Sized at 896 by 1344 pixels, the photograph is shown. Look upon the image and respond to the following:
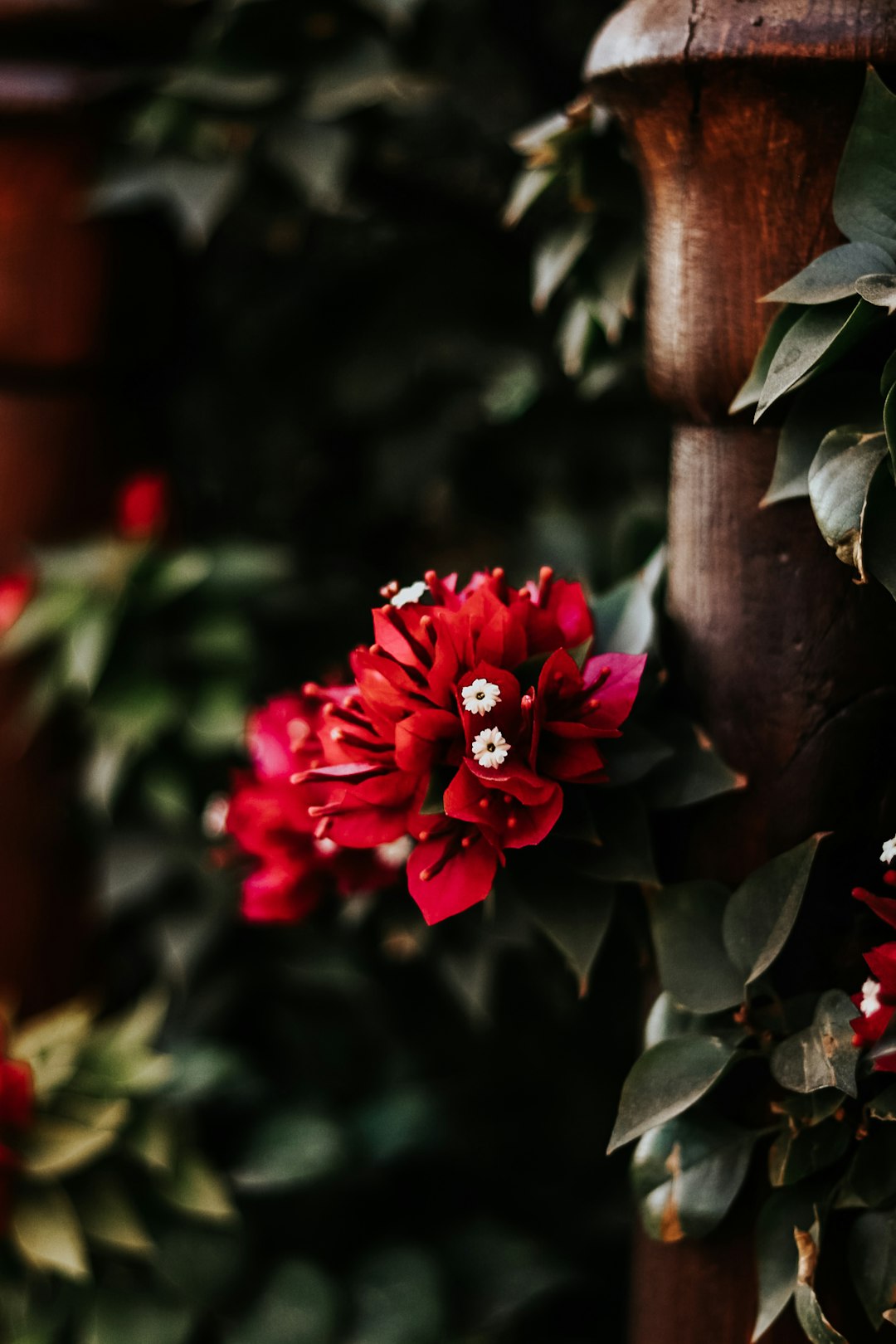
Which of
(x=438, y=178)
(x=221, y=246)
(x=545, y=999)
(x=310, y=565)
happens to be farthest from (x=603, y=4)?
(x=545, y=999)

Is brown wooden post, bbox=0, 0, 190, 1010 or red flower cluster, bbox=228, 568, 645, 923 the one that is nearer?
red flower cluster, bbox=228, 568, 645, 923

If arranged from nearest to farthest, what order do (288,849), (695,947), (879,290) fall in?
1. (879,290)
2. (695,947)
3. (288,849)

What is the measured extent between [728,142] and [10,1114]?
0.85 m

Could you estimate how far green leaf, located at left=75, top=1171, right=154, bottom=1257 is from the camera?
38.3 inches

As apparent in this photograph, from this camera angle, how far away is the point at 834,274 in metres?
0.56

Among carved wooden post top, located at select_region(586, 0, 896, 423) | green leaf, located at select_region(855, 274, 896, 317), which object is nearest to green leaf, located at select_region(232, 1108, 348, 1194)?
carved wooden post top, located at select_region(586, 0, 896, 423)

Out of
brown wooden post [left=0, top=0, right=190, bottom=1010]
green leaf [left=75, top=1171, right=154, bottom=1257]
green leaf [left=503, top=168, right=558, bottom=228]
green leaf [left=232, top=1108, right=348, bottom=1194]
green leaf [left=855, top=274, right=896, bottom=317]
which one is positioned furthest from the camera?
brown wooden post [left=0, top=0, right=190, bottom=1010]

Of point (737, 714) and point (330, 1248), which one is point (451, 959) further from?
point (737, 714)

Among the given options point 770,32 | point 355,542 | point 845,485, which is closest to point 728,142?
point 770,32

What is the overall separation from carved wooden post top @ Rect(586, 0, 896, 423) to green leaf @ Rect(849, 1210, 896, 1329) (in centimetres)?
41

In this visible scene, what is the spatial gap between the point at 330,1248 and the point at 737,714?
0.81 m

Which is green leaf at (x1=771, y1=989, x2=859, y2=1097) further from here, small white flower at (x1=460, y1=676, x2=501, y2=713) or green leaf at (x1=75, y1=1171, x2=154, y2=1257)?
green leaf at (x1=75, y1=1171, x2=154, y2=1257)

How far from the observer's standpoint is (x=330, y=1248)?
1.18 m

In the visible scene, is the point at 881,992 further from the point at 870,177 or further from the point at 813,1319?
the point at 870,177
